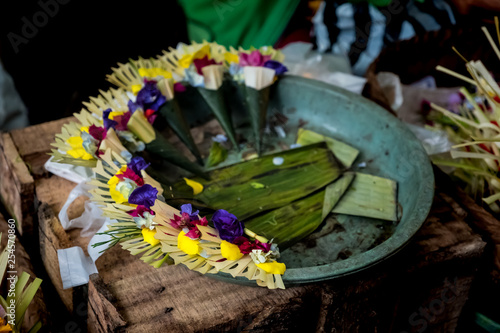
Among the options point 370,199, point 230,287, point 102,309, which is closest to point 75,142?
point 102,309

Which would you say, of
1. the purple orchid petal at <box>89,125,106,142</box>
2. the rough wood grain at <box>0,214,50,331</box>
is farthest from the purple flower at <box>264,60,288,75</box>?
the rough wood grain at <box>0,214,50,331</box>

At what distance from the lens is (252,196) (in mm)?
1278

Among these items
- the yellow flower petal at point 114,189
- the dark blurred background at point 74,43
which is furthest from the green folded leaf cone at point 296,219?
the dark blurred background at point 74,43

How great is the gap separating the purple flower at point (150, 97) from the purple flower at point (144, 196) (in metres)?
0.38

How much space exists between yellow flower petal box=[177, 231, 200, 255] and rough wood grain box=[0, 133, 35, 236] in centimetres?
63

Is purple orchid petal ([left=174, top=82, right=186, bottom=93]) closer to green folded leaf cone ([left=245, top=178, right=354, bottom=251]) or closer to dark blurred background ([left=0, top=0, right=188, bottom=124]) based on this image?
green folded leaf cone ([left=245, top=178, right=354, bottom=251])

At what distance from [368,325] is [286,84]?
0.82m

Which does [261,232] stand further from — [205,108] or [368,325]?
[205,108]

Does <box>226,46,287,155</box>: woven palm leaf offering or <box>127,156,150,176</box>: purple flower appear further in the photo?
<box>226,46,287,155</box>: woven palm leaf offering

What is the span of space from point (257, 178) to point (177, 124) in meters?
0.30

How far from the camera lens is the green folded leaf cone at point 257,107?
149 centimetres

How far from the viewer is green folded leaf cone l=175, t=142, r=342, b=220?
1252 mm

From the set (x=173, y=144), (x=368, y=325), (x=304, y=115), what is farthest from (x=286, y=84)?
(x=368, y=325)

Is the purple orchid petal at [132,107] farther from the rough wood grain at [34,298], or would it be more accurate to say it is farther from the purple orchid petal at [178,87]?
the rough wood grain at [34,298]
